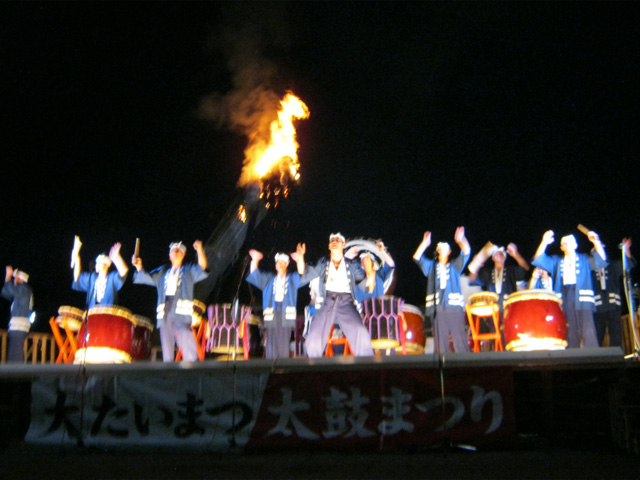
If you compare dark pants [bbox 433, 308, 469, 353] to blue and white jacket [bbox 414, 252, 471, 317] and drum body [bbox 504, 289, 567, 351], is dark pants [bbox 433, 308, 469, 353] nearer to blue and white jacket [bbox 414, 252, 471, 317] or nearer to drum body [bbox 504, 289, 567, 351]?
blue and white jacket [bbox 414, 252, 471, 317]

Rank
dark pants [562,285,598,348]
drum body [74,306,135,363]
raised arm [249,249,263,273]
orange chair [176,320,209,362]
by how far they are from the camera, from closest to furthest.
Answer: drum body [74,306,135,363], dark pants [562,285,598,348], raised arm [249,249,263,273], orange chair [176,320,209,362]

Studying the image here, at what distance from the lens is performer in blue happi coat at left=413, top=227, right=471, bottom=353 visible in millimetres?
7988

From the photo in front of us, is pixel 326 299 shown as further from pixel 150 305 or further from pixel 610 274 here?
pixel 150 305

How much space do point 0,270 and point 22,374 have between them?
442cm

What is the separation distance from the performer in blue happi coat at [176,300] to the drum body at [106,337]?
0.42m

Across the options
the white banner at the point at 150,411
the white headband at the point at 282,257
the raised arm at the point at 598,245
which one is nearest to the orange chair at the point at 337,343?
the white headband at the point at 282,257

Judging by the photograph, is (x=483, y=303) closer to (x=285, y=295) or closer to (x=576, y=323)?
(x=576, y=323)

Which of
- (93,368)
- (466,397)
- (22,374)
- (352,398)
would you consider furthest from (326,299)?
(22,374)

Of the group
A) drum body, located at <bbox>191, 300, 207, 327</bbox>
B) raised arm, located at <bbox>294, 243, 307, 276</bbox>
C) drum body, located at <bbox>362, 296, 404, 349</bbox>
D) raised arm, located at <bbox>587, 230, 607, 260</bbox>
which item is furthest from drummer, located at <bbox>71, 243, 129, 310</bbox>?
→ raised arm, located at <bbox>587, 230, 607, 260</bbox>

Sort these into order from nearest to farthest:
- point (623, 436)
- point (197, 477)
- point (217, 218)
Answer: point (197, 477) < point (623, 436) < point (217, 218)

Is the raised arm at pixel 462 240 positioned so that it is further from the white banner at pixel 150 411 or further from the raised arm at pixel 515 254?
the white banner at pixel 150 411

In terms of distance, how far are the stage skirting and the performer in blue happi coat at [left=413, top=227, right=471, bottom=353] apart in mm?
1742

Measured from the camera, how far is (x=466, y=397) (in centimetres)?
609

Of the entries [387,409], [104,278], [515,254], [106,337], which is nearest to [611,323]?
[515,254]
